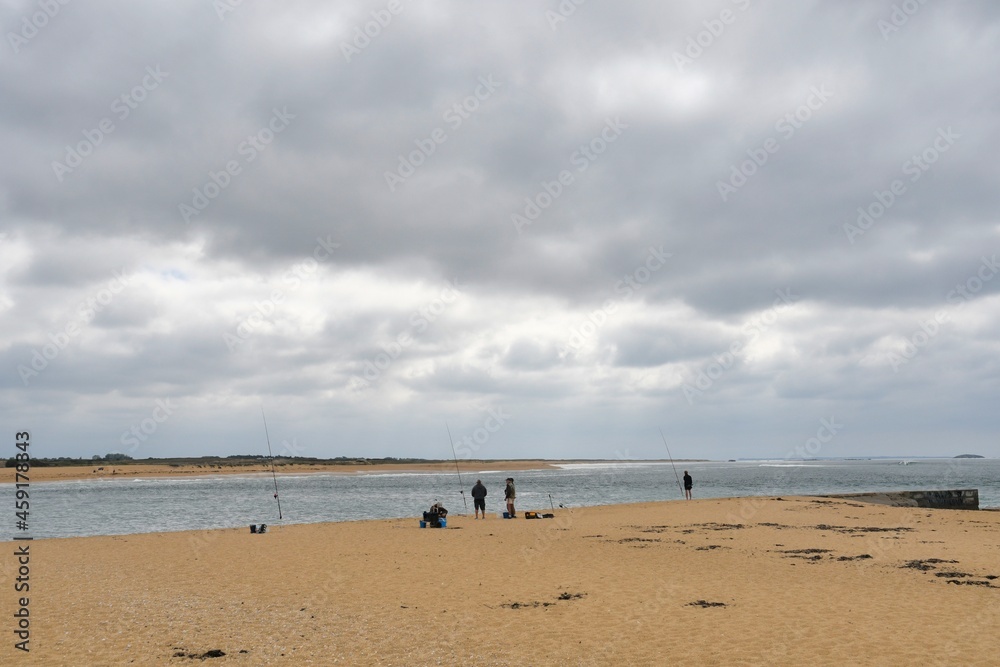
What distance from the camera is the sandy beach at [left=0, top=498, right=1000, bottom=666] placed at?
1025 centimetres

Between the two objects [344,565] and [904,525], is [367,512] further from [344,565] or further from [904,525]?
[904,525]

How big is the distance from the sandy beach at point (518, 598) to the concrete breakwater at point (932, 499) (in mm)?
16682

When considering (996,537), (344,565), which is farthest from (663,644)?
(996,537)

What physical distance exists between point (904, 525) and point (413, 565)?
20280 millimetres

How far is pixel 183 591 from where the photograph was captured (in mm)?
14969

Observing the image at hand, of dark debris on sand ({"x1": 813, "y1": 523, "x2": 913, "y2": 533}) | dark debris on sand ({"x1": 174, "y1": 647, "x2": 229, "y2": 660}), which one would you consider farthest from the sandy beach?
dark debris on sand ({"x1": 813, "y1": 523, "x2": 913, "y2": 533})

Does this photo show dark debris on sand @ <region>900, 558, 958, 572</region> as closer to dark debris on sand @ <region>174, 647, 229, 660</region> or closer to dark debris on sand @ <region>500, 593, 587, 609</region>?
dark debris on sand @ <region>500, 593, 587, 609</region>

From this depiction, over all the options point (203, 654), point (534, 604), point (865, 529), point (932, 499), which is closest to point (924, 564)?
point (865, 529)

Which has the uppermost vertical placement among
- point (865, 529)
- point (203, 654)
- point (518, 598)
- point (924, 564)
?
point (203, 654)

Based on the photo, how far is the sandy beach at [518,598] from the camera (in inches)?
404

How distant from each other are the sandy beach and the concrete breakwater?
16682mm

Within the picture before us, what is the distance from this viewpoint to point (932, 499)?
41.4 metres

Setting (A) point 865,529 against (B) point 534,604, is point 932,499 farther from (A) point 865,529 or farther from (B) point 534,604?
(B) point 534,604

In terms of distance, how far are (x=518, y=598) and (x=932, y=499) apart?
37.7 metres
